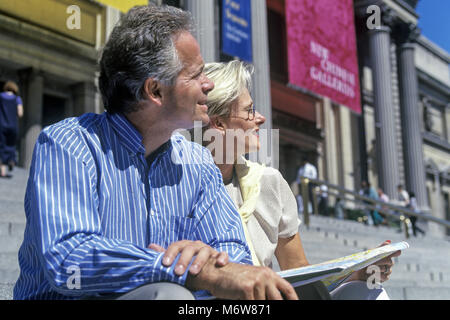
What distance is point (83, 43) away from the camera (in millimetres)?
12281

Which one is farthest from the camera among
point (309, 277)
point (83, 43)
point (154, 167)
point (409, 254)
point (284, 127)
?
point (284, 127)

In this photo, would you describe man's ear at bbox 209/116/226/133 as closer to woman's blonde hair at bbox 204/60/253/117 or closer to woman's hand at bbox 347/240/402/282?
woman's blonde hair at bbox 204/60/253/117

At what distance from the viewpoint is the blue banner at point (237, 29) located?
10.0 m

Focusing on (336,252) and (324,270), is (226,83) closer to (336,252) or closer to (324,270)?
(324,270)

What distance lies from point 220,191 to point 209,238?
176mm

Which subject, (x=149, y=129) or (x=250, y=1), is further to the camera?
(x=250, y=1)

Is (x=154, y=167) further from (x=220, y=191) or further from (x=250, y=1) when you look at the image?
(x=250, y=1)

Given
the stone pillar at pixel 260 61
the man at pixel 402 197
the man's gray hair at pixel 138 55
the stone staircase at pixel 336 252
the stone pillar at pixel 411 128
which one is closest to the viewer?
the man's gray hair at pixel 138 55

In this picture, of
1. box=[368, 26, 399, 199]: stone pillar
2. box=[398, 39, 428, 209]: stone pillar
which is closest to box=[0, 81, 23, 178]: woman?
box=[368, 26, 399, 199]: stone pillar

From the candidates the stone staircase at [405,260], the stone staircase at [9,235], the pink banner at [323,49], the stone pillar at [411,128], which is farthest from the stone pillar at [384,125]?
the stone staircase at [9,235]

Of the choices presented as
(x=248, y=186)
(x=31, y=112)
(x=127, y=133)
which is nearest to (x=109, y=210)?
(x=127, y=133)

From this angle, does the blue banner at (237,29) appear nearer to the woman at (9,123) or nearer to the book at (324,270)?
the woman at (9,123)

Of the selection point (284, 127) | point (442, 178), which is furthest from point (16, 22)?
point (442, 178)

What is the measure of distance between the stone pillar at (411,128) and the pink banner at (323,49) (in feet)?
25.7
